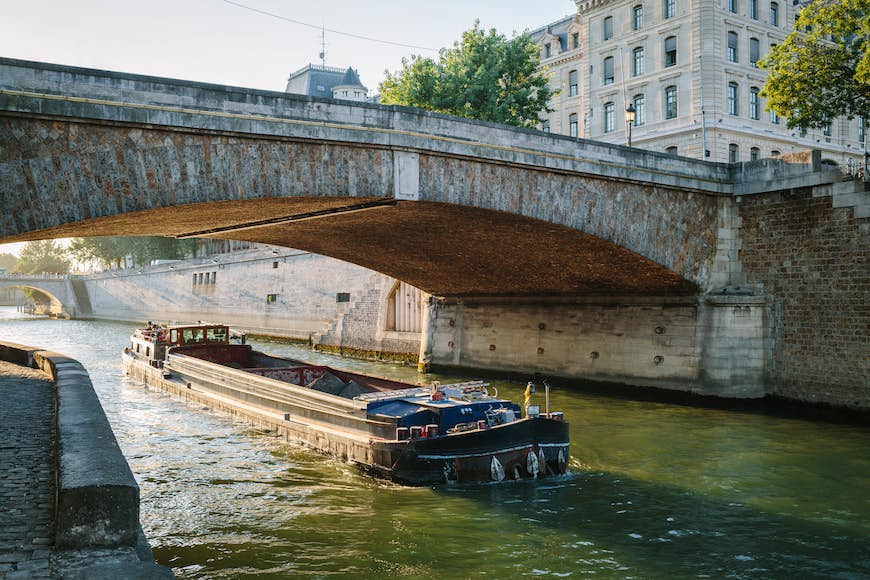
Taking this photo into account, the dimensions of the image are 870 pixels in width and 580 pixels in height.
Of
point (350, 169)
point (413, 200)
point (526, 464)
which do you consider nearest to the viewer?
point (526, 464)

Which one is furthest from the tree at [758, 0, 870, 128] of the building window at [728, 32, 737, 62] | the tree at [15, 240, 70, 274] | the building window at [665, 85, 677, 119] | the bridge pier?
the tree at [15, 240, 70, 274]

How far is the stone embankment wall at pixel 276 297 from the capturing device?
38125 millimetres

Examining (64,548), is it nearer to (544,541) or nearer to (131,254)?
(544,541)

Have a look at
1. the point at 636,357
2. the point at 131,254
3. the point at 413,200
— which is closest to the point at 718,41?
the point at 636,357

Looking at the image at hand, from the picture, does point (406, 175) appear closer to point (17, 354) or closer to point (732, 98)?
point (17, 354)

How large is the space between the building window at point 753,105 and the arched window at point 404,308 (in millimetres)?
Result: 23090

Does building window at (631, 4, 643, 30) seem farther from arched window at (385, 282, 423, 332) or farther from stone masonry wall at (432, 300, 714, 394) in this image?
stone masonry wall at (432, 300, 714, 394)

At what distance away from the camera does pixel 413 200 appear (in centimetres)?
1628

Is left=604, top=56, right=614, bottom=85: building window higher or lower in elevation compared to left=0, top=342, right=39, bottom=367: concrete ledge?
higher

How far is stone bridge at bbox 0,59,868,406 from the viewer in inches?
473

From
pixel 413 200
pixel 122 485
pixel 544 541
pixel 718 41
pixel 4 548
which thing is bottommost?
pixel 544 541

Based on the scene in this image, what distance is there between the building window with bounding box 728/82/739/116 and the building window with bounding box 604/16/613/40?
8.64m

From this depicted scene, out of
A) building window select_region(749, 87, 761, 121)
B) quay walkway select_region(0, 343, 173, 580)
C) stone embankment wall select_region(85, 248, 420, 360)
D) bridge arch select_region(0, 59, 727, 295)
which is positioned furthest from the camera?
building window select_region(749, 87, 761, 121)

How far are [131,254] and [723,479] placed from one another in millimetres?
80776
